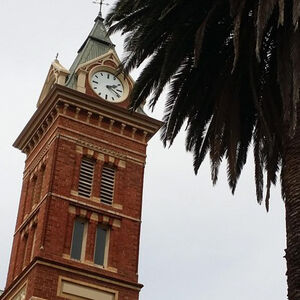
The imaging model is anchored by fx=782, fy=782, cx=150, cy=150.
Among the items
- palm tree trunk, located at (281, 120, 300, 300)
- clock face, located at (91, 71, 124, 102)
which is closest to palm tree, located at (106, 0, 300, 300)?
palm tree trunk, located at (281, 120, 300, 300)

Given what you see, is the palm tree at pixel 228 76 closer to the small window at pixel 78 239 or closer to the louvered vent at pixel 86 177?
the small window at pixel 78 239

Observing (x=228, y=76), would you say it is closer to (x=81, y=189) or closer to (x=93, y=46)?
(x=81, y=189)

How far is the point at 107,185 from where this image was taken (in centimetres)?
4316

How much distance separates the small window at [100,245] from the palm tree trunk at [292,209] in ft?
81.4

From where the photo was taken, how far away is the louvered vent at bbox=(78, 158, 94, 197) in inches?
1655

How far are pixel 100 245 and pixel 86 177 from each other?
389 cm

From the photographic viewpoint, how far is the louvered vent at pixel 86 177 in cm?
4203

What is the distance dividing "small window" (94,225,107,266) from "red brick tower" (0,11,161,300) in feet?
0.19

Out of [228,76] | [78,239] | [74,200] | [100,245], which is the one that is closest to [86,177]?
[74,200]

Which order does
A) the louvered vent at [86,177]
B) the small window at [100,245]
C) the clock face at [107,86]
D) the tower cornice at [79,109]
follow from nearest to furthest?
the small window at [100,245]
the louvered vent at [86,177]
the tower cornice at [79,109]
the clock face at [107,86]

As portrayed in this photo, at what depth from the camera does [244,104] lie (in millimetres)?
19609

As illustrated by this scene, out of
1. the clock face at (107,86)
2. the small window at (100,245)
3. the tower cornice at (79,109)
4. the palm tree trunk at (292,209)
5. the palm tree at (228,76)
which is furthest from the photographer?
the clock face at (107,86)

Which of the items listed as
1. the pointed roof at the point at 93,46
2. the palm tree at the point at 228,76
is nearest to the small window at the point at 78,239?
the pointed roof at the point at 93,46

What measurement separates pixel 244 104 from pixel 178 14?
2831mm
